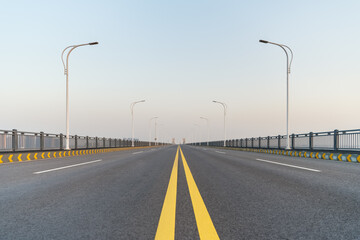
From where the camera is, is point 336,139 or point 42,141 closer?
point 336,139

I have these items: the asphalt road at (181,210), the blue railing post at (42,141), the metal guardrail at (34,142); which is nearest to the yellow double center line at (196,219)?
the asphalt road at (181,210)

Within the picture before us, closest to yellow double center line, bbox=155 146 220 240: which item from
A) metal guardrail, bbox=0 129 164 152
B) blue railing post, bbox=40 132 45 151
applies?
metal guardrail, bbox=0 129 164 152

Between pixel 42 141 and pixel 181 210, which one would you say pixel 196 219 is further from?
pixel 42 141

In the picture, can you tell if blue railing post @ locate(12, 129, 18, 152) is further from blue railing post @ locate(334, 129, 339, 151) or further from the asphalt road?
blue railing post @ locate(334, 129, 339, 151)

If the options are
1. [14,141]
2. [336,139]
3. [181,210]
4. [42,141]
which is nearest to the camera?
[181,210]

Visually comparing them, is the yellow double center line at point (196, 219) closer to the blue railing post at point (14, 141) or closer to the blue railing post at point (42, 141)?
the blue railing post at point (14, 141)

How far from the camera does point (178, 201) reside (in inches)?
158

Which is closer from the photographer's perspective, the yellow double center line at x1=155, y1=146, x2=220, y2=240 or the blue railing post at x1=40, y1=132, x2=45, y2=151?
the yellow double center line at x1=155, y1=146, x2=220, y2=240

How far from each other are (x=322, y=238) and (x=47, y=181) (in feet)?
17.9

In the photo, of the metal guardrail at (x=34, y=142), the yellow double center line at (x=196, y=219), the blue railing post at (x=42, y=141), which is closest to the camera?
the yellow double center line at (x=196, y=219)

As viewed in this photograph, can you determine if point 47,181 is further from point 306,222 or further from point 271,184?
point 306,222

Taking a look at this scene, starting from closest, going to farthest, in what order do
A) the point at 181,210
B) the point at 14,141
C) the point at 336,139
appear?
the point at 181,210 < the point at 14,141 < the point at 336,139

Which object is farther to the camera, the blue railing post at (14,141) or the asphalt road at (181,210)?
the blue railing post at (14,141)

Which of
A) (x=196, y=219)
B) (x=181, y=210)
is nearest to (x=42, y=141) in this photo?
(x=181, y=210)
